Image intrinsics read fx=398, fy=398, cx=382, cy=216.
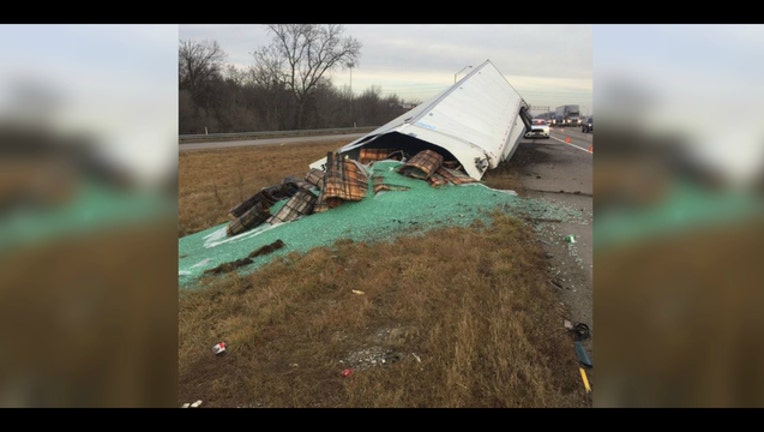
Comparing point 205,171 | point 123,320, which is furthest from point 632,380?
point 205,171

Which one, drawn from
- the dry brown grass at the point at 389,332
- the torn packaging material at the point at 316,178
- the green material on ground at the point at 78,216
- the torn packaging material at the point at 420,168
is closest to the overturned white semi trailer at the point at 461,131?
the torn packaging material at the point at 420,168

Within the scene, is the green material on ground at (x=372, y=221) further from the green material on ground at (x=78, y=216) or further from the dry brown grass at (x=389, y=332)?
the green material on ground at (x=78, y=216)

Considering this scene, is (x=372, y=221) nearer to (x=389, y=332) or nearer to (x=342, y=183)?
(x=342, y=183)

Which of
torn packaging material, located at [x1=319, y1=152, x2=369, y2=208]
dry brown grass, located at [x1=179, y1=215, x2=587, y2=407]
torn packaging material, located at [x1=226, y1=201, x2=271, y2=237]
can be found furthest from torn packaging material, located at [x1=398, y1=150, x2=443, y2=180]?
dry brown grass, located at [x1=179, y1=215, x2=587, y2=407]

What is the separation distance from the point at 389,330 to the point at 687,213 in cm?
345

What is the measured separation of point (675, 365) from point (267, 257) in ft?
20.7

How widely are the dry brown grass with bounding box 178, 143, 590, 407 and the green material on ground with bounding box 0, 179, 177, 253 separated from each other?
1.62m

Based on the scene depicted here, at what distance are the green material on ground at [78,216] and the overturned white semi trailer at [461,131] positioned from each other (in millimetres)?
11136

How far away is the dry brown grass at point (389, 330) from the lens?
10.4ft

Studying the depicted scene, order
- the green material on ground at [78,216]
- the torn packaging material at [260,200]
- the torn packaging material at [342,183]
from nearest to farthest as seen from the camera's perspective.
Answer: the green material on ground at [78,216]
the torn packaging material at [342,183]
the torn packaging material at [260,200]

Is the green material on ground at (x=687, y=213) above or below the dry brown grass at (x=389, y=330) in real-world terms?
above

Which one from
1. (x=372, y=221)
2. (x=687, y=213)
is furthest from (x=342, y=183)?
(x=687, y=213)

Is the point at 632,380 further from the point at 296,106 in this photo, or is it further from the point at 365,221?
the point at 296,106

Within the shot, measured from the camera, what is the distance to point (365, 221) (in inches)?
322
